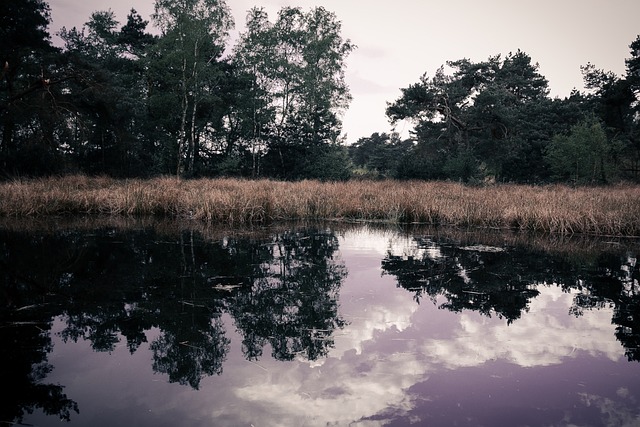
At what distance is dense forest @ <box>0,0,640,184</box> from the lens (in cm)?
2014

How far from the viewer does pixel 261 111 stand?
89.6 ft

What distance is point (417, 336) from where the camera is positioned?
3.13 metres

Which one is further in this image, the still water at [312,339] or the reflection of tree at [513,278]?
the reflection of tree at [513,278]

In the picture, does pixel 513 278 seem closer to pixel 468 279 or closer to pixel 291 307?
pixel 468 279

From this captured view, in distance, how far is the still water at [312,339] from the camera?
2098mm

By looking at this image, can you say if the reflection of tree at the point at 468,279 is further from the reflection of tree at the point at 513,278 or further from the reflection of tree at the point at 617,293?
the reflection of tree at the point at 617,293

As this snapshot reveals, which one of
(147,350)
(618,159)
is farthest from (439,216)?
(618,159)

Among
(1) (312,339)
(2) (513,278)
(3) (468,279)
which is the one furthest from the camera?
(2) (513,278)

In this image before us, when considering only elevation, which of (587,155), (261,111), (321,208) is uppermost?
(261,111)

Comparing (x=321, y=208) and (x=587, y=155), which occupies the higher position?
(x=587, y=155)

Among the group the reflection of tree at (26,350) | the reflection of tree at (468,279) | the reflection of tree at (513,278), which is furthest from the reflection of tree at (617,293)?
the reflection of tree at (26,350)

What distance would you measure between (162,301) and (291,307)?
3.78 feet

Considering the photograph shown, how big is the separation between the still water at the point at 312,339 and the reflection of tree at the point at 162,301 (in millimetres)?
17

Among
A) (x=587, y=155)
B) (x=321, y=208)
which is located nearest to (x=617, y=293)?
(x=321, y=208)
